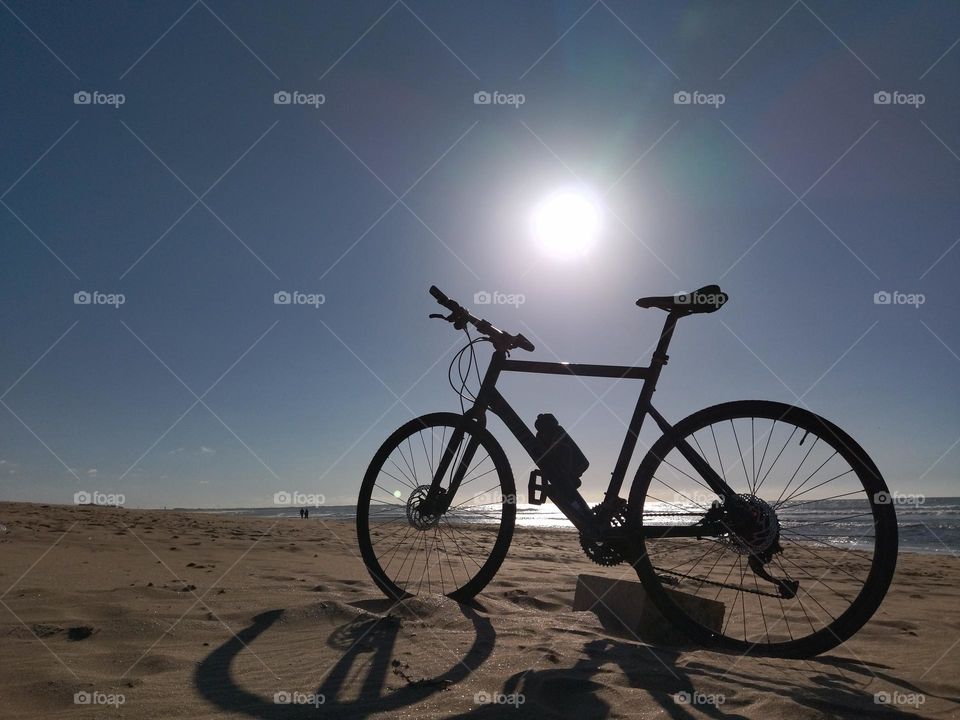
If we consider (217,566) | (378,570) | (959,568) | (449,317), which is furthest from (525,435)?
(959,568)

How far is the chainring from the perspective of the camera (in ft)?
11.2

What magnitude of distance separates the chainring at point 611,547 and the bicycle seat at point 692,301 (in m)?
1.20

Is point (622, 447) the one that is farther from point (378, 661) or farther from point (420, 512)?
point (378, 661)

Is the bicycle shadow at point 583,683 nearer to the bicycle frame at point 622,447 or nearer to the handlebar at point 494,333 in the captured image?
the bicycle frame at point 622,447

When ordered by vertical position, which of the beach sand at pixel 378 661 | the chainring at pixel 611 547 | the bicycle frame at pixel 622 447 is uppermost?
the bicycle frame at pixel 622 447

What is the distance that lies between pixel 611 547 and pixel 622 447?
591 mm

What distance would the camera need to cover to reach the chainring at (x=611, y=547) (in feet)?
11.2

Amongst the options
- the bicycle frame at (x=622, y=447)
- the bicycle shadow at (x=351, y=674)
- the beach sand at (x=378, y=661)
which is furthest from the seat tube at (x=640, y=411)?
the bicycle shadow at (x=351, y=674)

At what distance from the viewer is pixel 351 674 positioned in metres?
2.39

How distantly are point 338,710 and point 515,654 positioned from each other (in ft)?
3.06

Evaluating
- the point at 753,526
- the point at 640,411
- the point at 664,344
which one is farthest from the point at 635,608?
the point at 664,344

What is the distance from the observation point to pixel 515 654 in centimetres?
268

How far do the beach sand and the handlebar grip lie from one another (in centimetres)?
174

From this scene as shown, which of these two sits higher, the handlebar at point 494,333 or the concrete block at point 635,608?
the handlebar at point 494,333
